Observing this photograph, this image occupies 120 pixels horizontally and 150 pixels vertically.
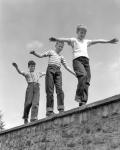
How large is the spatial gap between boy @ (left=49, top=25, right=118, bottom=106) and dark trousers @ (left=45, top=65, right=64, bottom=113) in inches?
29.9

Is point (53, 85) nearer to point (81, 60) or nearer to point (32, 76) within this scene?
point (81, 60)

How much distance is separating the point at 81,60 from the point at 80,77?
37cm

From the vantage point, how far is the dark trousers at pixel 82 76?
693cm

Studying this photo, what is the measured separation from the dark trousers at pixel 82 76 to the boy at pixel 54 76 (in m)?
0.78

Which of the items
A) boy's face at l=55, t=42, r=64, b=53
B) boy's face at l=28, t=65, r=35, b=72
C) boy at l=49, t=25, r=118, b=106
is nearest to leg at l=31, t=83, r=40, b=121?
boy's face at l=28, t=65, r=35, b=72

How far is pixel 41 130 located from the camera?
7.34 metres

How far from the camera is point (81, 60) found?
282 inches

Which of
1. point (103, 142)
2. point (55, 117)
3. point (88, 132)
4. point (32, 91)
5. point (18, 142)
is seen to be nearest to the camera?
point (103, 142)

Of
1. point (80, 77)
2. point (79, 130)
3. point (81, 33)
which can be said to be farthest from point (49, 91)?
point (79, 130)

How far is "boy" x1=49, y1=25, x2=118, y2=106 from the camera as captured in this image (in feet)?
22.8

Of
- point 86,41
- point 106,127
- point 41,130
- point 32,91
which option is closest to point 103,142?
point 106,127

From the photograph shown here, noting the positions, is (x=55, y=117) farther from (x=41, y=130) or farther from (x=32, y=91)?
(x=32, y=91)

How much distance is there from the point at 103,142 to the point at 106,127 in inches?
9.2

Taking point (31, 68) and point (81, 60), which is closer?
point (81, 60)
